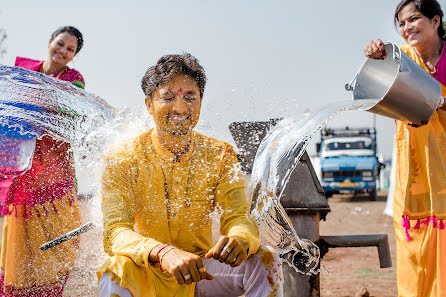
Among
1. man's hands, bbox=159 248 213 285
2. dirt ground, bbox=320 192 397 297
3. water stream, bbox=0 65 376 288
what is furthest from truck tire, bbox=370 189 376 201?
man's hands, bbox=159 248 213 285

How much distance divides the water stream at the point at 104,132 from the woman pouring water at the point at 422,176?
18.6 inches

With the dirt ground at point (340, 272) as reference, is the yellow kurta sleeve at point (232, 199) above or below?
above

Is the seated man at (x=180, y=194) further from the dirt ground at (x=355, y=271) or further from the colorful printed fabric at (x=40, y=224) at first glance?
the dirt ground at (x=355, y=271)

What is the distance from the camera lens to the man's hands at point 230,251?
1880 mm

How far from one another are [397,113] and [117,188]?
1652 mm

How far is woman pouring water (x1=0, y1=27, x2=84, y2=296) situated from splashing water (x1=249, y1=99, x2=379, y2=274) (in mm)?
1379

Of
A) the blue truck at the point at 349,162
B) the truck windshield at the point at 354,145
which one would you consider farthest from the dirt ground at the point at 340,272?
the truck windshield at the point at 354,145

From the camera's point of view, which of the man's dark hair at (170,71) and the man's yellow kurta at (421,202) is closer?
the man's dark hair at (170,71)

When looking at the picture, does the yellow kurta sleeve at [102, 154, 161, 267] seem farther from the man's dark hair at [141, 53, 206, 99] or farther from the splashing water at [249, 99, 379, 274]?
the splashing water at [249, 99, 379, 274]

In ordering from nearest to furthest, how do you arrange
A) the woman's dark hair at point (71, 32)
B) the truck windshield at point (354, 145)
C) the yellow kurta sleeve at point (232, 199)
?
the yellow kurta sleeve at point (232, 199) → the woman's dark hair at point (71, 32) → the truck windshield at point (354, 145)

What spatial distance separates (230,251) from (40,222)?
1.69 meters

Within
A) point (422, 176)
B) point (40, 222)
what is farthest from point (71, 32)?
point (422, 176)

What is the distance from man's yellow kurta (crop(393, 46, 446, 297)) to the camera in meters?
2.86

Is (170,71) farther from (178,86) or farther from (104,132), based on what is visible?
(104,132)
